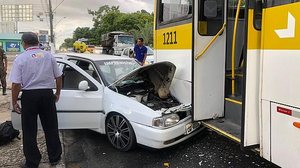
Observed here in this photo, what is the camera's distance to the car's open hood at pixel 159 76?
5.41m

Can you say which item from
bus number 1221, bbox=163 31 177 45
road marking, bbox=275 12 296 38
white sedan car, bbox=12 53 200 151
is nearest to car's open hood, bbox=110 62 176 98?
white sedan car, bbox=12 53 200 151

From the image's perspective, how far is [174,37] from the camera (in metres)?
5.56

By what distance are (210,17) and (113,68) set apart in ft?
7.12

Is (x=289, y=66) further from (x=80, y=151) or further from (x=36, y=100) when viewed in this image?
(x=80, y=151)

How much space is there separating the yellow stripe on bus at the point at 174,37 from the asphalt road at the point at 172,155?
5.09ft

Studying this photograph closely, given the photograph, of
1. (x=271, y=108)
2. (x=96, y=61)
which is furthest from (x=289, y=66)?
(x=96, y=61)

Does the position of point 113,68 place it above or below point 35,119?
above

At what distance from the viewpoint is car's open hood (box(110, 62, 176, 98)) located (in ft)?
17.7

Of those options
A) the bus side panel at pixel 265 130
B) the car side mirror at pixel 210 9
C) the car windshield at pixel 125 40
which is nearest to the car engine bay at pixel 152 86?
the car side mirror at pixel 210 9

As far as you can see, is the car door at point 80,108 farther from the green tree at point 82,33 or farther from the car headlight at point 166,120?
the green tree at point 82,33

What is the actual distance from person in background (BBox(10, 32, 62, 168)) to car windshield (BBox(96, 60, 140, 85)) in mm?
1259

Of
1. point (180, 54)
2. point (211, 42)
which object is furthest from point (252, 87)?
point (180, 54)

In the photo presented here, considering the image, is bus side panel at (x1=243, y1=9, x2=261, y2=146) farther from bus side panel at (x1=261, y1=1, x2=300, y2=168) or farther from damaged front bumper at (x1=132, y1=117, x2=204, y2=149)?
damaged front bumper at (x1=132, y1=117, x2=204, y2=149)

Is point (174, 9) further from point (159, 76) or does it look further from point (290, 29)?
point (290, 29)
